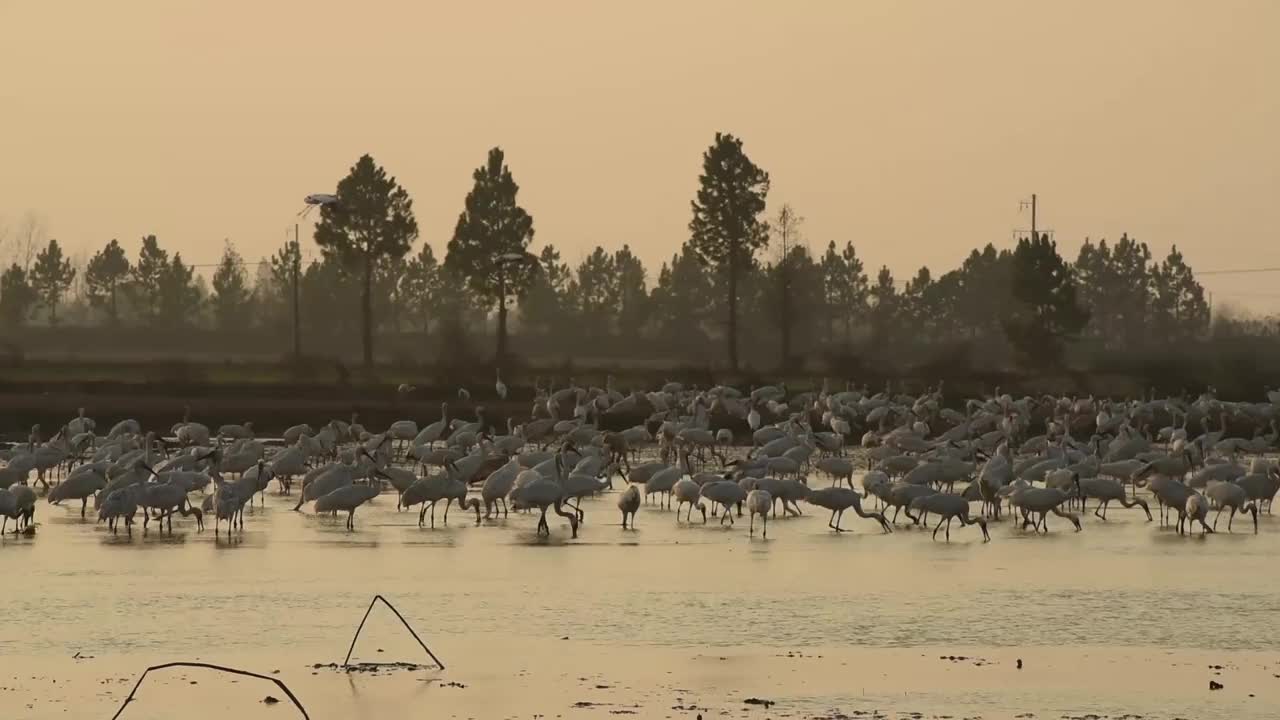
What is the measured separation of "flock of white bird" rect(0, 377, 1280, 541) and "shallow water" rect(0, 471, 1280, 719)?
2.00 feet

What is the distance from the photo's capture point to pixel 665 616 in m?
→ 21.3

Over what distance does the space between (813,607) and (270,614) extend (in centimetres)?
575

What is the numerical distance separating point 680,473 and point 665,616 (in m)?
11.4

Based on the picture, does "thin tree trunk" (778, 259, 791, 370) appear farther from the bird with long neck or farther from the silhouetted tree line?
the bird with long neck

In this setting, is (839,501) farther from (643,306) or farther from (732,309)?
(643,306)

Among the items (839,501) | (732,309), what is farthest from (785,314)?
(839,501)

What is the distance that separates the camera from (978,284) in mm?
180250

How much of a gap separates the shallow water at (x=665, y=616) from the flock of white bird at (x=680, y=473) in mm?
608

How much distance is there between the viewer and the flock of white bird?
29.8 metres

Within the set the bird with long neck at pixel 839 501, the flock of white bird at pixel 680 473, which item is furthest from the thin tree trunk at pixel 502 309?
the bird with long neck at pixel 839 501

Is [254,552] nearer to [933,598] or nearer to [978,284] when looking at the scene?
[933,598]

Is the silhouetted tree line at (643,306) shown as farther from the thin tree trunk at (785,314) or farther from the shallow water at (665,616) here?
the shallow water at (665,616)

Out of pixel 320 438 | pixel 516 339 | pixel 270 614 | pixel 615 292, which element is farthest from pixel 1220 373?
pixel 615 292

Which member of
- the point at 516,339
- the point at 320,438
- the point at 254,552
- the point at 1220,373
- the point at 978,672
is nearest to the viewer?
the point at 978,672
